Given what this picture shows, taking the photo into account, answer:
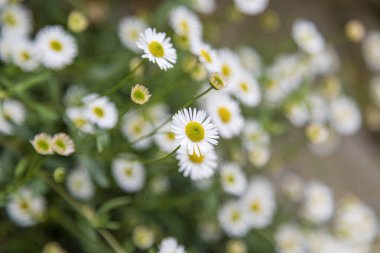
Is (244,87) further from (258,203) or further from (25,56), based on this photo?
(25,56)

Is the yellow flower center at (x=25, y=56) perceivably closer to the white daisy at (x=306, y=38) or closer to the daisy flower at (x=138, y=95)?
the daisy flower at (x=138, y=95)

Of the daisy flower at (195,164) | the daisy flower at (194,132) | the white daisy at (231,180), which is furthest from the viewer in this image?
the white daisy at (231,180)

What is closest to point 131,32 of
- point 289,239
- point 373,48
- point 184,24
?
point 184,24

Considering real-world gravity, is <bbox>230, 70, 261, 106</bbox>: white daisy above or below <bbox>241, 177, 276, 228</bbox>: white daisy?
above

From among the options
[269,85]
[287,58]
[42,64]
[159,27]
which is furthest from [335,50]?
[42,64]

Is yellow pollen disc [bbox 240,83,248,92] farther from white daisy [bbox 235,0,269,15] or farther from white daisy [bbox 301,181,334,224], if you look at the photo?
white daisy [bbox 301,181,334,224]

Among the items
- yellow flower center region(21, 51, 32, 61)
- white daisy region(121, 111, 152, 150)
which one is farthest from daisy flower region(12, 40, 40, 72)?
white daisy region(121, 111, 152, 150)

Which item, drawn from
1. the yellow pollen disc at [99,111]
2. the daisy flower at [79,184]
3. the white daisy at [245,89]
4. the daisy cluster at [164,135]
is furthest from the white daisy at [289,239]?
the yellow pollen disc at [99,111]
